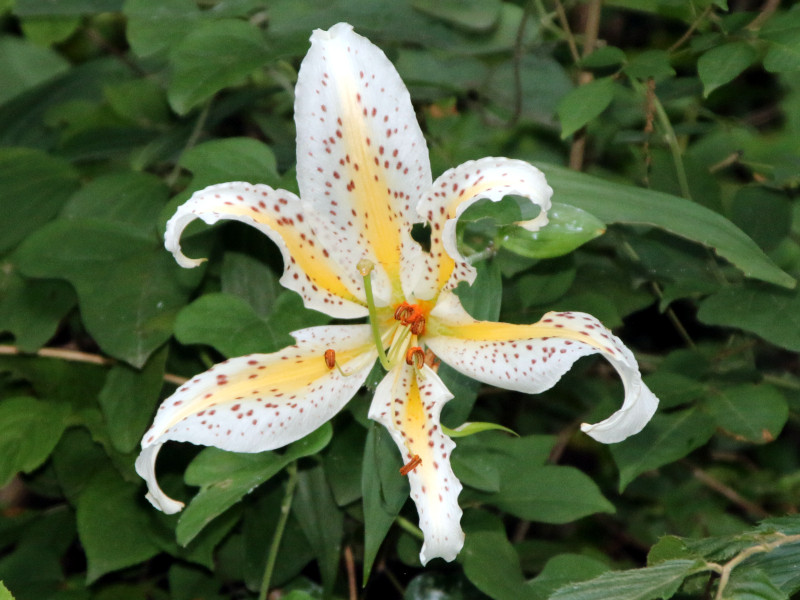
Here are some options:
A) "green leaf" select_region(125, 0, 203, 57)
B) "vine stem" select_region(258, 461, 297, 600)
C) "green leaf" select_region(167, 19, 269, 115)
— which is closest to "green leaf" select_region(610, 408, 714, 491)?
"vine stem" select_region(258, 461, 297, 600)

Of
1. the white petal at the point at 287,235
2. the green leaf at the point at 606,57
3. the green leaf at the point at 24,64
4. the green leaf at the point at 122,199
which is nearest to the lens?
the white petal at the point at 287,235

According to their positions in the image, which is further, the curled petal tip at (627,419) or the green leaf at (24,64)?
the green leaf at (24,64)

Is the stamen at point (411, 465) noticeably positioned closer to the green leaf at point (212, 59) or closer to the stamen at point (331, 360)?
the stamen at point (331, 360)

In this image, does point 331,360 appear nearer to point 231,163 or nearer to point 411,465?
point 411,465

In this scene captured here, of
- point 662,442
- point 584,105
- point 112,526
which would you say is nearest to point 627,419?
point 662,442

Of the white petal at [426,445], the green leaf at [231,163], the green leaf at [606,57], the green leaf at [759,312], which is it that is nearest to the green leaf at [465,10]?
the green leaf at [606,57]

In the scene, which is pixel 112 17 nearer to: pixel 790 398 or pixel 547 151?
pixel 547 151
